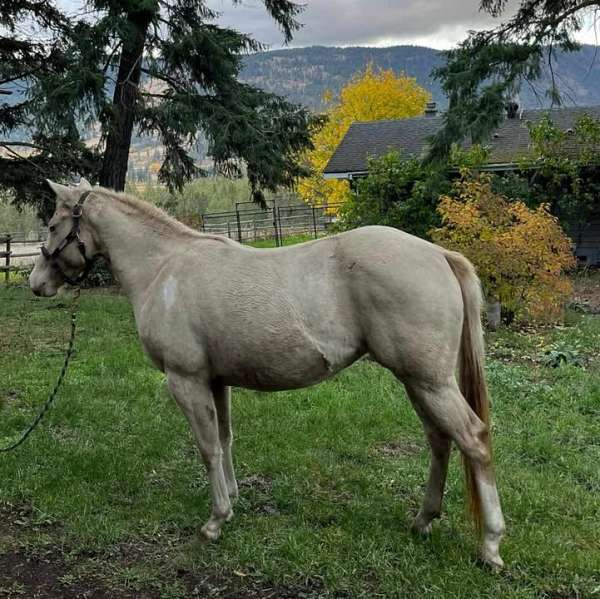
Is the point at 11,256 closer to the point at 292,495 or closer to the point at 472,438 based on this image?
the point at 292,495

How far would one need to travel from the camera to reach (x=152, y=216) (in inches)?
152

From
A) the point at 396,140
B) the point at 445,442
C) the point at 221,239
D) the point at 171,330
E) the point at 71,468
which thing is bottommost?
the point at 71,468

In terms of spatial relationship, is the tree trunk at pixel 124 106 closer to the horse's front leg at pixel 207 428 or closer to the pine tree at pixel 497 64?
the pine tree at pixel 497 64

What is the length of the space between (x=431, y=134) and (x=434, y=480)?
15.4m

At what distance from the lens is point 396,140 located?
25484 mm

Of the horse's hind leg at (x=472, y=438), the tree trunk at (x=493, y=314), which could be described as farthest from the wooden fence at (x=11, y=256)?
the horse's hind leg at (x=472, y=438)

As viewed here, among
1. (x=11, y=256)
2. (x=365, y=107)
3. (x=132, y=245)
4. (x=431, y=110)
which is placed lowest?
(x=11, y=256)

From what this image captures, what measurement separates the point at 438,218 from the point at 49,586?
11.9 metres

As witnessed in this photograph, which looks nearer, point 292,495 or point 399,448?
point 292,495

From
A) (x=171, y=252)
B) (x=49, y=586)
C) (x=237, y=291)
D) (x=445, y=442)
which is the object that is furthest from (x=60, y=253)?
(x=445, y=442)

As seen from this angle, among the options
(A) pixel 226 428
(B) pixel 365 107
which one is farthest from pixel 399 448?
(B) pixel 365 107

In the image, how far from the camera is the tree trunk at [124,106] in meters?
13.1

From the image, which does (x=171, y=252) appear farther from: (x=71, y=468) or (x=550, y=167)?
(x=550, y=167)

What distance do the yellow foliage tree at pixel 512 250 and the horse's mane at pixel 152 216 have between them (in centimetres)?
605
